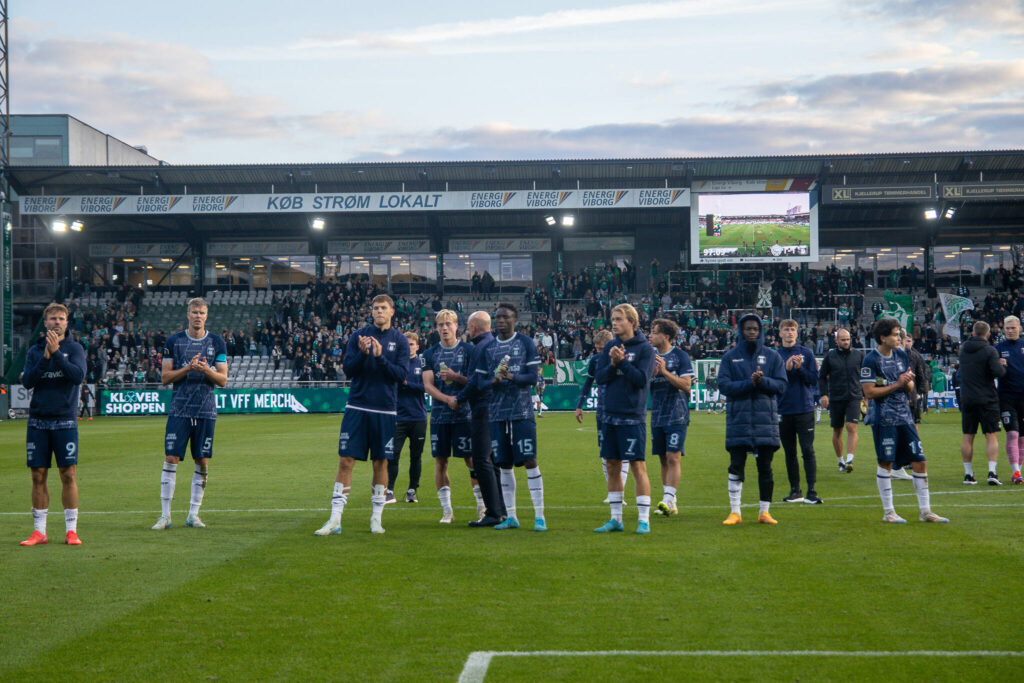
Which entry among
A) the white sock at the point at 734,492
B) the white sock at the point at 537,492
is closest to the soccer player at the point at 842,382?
the white sock at the point at 734,492

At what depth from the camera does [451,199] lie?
4706 cm

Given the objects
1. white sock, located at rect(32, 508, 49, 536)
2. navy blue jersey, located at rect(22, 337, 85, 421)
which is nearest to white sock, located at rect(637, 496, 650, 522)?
navy blue jersey, located at rect(22, 337, 85, 421)

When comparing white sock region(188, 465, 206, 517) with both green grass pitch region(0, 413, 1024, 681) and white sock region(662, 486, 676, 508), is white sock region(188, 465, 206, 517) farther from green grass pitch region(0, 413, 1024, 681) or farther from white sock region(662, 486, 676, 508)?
white sock region(662, 486, 676, 508)

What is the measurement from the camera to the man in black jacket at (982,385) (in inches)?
517

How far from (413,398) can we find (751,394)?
4.57 m

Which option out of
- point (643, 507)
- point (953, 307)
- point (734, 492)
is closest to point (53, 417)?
point (643, 507)

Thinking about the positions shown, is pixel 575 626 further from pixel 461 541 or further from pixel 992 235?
pixel 992 235

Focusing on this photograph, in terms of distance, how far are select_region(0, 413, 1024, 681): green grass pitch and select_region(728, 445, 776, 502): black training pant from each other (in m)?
0.42

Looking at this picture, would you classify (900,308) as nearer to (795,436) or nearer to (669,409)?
(795,436)

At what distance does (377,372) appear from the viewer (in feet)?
32.0

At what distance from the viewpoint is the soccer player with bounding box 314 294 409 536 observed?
31.7ft

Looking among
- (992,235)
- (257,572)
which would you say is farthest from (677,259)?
(257,572)

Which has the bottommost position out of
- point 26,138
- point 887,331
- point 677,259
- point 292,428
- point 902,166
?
point 292,428

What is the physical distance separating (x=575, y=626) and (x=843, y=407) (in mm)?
10037
